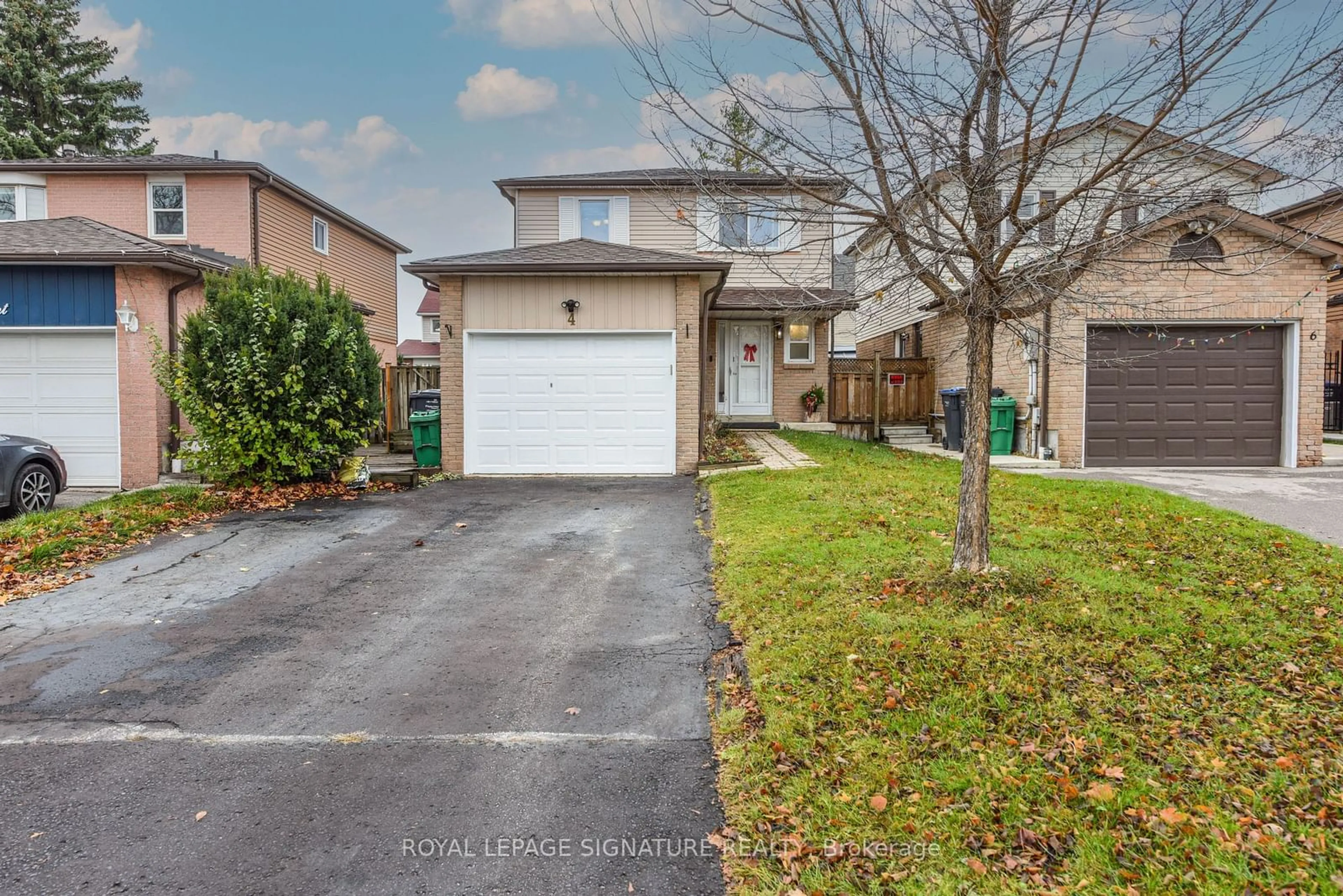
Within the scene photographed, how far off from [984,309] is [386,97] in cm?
1857

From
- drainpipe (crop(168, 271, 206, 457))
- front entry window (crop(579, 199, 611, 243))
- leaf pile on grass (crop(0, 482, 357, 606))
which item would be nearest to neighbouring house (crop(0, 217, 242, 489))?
drainpipe (crop(168, 271, 206, 457))

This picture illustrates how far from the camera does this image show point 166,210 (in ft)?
58.3

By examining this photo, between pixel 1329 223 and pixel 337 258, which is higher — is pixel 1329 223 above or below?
below

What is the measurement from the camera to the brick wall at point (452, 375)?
1285cm

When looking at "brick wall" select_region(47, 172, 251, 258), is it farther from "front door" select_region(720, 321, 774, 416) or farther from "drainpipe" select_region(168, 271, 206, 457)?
"front door" select_region(720, 321, 774, 416)

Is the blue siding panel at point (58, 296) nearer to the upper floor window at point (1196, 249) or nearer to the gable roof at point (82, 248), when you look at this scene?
the gable roof at point (82, 248)

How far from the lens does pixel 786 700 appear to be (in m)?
3.87

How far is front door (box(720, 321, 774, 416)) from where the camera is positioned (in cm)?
1983

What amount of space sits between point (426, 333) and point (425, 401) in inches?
1442

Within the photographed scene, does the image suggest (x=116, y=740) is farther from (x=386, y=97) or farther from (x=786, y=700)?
(x=386, y=97)

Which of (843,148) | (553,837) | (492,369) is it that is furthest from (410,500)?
(553,837)

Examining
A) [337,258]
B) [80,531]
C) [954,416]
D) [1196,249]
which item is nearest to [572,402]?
[80,531]

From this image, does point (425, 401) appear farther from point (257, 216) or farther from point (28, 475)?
point (28, 475)

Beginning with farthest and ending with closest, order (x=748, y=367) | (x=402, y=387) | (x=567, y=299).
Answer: (x=748, y=367), (x=402, y=387), (x=567, y=299)
